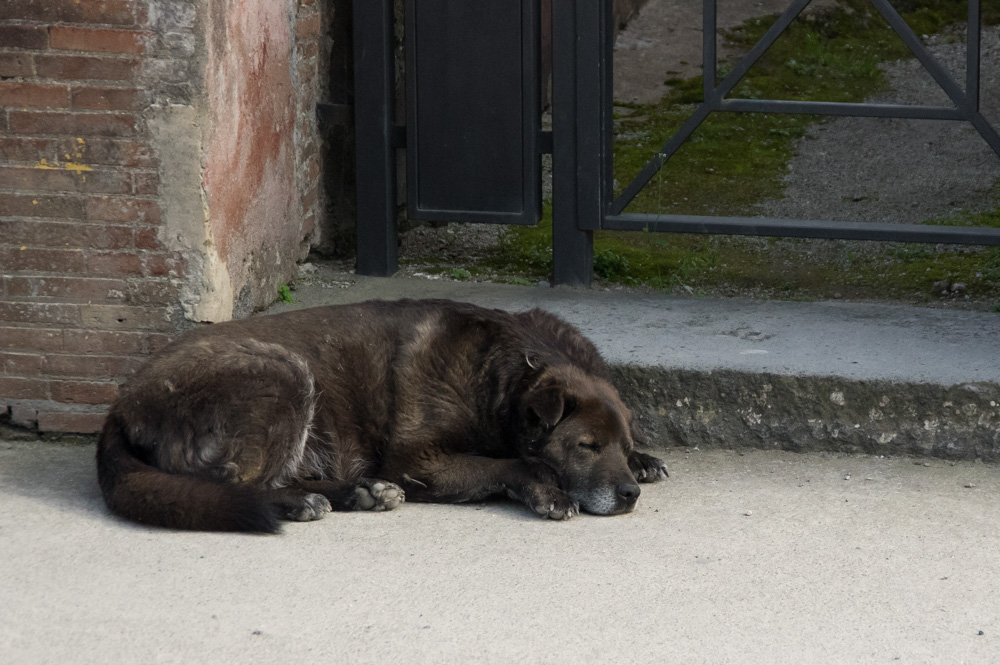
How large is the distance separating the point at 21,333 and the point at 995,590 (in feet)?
12.6

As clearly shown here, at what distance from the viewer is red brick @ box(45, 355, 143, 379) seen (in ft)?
16.8

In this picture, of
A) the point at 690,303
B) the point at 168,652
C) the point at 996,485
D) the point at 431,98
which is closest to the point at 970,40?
the point at 690,303

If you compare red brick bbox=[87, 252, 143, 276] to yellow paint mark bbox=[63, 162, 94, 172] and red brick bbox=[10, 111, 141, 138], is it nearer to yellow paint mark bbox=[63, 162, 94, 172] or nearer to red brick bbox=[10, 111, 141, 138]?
yellow paint mark bbox=[63, 162, 94, 172]

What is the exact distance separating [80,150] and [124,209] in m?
0.29

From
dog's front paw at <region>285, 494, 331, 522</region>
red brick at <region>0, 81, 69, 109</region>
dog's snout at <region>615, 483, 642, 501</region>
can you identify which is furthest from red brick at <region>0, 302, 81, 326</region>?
dog's snout at <region>615, 483, 642, 501</region>

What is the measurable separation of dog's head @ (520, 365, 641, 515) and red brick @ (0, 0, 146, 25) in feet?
7.03

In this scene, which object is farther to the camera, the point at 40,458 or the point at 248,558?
the point at 40,458

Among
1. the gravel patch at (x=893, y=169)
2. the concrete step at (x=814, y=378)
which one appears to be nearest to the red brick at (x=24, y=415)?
the concrete step at (x=814, y=378)

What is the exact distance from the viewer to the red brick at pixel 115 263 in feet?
16.5

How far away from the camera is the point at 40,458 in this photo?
5.00m

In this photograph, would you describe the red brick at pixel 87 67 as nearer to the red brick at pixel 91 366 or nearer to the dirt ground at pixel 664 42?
the red brick at pixel 91 366

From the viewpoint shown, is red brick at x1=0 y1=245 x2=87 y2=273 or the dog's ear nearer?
the dog's ear

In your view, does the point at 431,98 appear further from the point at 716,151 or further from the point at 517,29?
the point at 716,151

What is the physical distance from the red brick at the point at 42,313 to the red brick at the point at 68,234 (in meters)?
0.26
